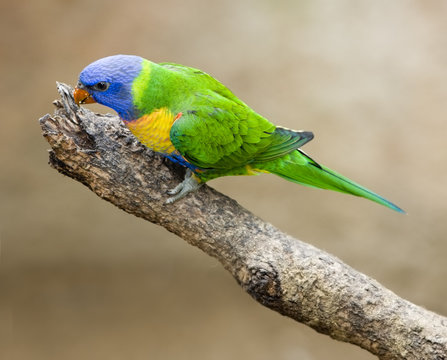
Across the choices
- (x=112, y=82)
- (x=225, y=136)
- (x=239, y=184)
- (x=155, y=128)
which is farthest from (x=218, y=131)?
(x=239, y=184)

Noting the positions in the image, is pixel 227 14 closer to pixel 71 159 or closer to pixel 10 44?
pixel 10 44

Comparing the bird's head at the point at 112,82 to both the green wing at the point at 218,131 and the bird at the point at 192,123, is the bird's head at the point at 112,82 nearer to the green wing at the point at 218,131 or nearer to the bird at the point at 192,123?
the bird at the point at 192,123

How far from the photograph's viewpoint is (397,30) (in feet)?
15.2

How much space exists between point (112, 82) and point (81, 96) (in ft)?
0.52

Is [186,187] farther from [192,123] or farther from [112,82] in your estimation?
[112,82]

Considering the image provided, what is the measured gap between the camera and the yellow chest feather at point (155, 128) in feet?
7.55

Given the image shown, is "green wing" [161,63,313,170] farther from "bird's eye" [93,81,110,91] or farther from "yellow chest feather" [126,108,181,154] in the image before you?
"bird's eye" [93,81,110,91]

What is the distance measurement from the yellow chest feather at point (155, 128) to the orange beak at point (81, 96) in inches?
7.5

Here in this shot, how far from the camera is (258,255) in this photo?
2.42m

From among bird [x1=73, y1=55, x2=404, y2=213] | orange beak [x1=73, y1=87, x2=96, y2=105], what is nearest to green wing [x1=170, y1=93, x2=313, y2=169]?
bird [x1=73, y1=55, x2=404, y2=213]

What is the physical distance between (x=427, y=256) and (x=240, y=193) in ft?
5.52

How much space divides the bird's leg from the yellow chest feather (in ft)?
0.58

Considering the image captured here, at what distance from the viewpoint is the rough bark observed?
235 cm

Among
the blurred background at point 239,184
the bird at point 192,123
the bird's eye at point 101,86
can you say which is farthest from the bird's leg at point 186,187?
the blurred background at point 239,184
